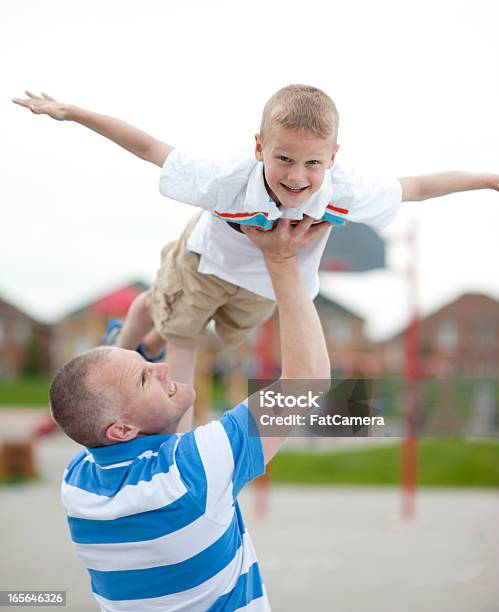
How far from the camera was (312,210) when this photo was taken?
121cm

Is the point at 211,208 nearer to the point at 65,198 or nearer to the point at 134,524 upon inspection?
the point at 134,524

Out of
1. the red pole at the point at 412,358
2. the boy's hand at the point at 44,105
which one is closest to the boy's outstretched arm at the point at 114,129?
the boy's hand at the point at 44,105

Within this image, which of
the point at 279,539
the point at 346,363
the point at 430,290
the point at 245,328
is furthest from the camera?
the point at 346,363

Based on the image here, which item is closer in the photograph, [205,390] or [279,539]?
[279,539]

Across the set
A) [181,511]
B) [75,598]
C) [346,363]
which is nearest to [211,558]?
[181,511]

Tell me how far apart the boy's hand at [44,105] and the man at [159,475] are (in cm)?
40

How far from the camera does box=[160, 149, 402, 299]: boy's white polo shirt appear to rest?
47.4 inches

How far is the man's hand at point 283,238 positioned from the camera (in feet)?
3.90

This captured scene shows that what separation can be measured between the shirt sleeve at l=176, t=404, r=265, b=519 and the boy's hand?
550 mm

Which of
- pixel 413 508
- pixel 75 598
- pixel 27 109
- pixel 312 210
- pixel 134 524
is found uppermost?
pixel 27 109

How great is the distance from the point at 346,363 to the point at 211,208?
17.6 ft

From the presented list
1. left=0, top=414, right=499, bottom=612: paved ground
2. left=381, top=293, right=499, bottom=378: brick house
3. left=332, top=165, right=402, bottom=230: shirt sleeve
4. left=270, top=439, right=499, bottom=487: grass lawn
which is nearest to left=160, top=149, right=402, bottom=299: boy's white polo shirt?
left=332, top=165, right=402, bottom=230: shirt sleeve

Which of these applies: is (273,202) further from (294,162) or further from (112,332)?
Result: (112,332)

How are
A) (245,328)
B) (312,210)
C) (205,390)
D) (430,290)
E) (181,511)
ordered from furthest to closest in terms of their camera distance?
(205,390)
(430,290)
(245,328)
(312,210)
(181,511)
